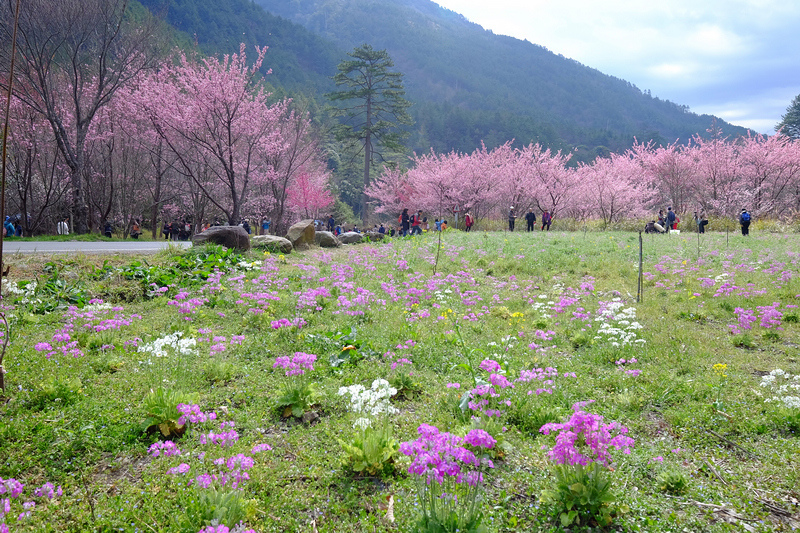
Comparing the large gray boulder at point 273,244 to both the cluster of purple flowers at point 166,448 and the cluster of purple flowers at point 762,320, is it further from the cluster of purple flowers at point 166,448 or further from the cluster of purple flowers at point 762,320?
the cluster of purple flowers at point 762,320

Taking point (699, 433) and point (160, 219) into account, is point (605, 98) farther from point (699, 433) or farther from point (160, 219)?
point (699, 433)

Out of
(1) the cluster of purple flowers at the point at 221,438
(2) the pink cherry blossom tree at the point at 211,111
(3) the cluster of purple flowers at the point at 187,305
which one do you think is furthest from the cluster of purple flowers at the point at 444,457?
(2) the pink cherry blossom tree at the point at 211,111

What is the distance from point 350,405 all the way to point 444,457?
1893 mm

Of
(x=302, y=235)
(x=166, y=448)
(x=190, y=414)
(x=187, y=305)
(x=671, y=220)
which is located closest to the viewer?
(x=166, y=448)

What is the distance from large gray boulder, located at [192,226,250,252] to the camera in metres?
12.1

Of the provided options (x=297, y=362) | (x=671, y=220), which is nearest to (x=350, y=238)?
(x=297, y=362)

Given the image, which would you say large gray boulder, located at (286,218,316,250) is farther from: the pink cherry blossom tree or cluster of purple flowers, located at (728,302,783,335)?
cluster of purple flowers, located at (728,302,783,335)

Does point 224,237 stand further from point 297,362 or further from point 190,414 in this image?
point 190,414

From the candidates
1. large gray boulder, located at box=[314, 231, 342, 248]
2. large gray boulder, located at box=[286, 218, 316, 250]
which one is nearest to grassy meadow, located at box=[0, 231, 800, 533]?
large gray boulder, located at box=[286, 218, 316, 250]

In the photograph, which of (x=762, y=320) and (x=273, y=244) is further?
(x=273, y=244)

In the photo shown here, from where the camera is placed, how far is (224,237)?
12258 millimetres

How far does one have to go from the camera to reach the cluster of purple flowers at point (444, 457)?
2348 mm

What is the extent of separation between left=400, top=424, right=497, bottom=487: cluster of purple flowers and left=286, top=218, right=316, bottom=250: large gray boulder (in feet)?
47.5

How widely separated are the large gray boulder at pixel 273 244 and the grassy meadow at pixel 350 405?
539 centimetres
